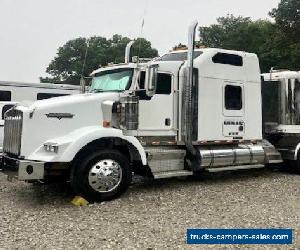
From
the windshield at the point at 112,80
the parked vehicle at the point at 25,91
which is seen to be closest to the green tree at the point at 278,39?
the parked vehicle at the point at 25,91

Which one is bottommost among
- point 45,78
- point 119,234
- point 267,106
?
point 119,234

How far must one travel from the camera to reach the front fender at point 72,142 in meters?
7.52

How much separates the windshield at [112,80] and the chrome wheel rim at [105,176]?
173cm

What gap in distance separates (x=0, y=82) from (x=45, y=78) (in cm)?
4437

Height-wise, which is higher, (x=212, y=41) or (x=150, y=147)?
(x=212, y=41)

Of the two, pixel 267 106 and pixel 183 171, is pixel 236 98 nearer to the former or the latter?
pixel 267 106

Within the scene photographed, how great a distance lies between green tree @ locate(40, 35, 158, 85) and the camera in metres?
48.5

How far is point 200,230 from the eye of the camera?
19.9ft

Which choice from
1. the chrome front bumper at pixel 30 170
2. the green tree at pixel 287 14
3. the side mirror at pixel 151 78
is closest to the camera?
the chrome front bumper at pixel 30 170

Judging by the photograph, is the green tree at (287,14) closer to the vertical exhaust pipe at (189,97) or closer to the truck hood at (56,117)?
the vertical exhaust pipe at (189,97)

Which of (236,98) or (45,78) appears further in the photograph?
(45,78)

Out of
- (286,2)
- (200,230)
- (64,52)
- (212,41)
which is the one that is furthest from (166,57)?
(64,52)

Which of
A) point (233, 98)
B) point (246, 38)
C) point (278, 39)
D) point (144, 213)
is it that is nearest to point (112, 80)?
point (233, 98)

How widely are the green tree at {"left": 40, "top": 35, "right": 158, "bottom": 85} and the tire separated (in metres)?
39.3
